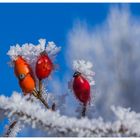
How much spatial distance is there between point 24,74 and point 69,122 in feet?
0.80

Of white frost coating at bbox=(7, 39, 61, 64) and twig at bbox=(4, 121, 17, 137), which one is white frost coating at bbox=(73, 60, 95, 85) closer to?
white frost coating at bbox=(7, 39, 61, 64)

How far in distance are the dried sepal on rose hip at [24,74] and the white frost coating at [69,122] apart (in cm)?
15

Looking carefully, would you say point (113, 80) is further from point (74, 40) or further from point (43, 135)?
point (43, 135)

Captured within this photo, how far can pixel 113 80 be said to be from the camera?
0.90 meters

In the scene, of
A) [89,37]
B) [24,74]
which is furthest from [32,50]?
[89,37]

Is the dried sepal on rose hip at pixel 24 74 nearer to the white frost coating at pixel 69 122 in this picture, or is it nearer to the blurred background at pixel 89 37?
the blurred background at pixel 89 37

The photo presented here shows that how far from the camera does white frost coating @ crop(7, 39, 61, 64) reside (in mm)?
831

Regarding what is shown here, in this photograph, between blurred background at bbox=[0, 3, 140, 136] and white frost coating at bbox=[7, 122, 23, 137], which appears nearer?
white frost coating at bbox=[7, 122, 23, 137]

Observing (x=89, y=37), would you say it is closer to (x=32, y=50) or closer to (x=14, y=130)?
(x=32, y=50)

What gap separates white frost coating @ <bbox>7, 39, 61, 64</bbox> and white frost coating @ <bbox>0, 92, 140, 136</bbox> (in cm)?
20

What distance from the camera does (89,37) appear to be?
3.05ft

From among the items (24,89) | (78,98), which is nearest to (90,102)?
(78,98)

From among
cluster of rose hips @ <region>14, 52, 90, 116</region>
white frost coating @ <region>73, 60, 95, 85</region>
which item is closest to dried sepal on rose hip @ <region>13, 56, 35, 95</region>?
cluster of rose hips @ <region>14, 52, 90, 116</region>

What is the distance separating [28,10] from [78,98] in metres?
0.27
